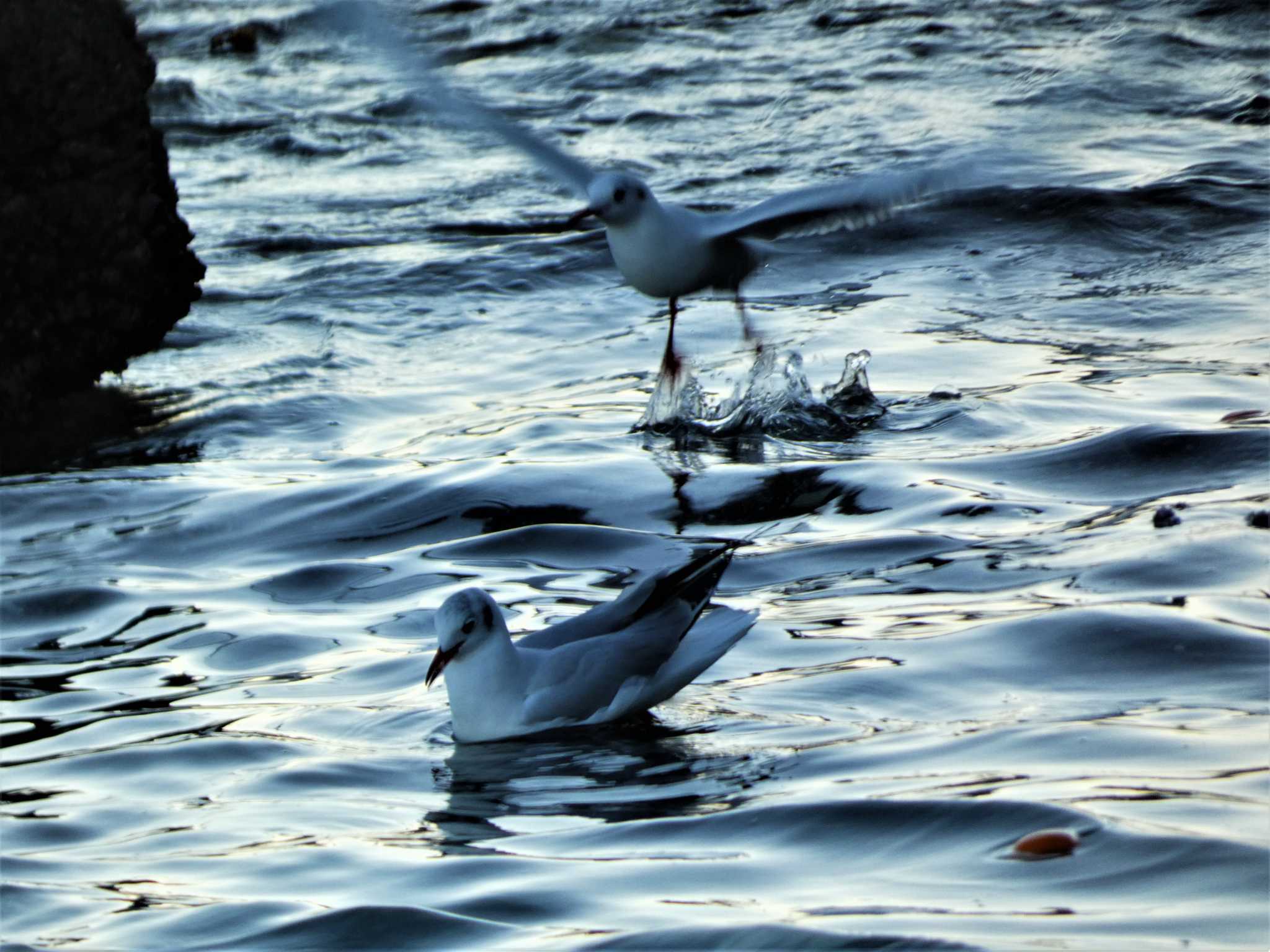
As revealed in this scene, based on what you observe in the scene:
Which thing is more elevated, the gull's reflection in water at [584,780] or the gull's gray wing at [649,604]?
Result: the gull's gray wing at [649,604]

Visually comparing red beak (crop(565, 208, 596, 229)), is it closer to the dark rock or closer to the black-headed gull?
the black-headed gull

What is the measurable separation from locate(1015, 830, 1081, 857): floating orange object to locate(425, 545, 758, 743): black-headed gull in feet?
4.70

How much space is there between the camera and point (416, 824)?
4344mm

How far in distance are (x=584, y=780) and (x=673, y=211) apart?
10.6ft

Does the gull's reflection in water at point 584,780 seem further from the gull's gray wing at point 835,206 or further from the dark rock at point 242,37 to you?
the dark rock at point 242,37

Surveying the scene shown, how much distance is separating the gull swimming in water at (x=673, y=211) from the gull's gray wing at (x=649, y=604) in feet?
5.53

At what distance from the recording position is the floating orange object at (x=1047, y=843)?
365 centimetres

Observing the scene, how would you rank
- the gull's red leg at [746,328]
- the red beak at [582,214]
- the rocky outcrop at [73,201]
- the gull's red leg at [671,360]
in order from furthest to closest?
the rocky outcrop at [73,201], the gull's red leg at [671,360], the gull's red leg at [746,328], the red beak at [582,214]

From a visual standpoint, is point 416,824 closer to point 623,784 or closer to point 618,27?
point 623,784

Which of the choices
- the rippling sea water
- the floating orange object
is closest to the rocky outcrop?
the rippling sea water

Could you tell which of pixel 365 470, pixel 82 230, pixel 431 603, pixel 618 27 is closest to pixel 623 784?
pixel 431 603

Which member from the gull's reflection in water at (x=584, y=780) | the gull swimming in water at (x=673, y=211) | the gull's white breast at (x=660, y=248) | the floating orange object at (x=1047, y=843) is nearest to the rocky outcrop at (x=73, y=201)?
the gull swimming in water at (x=673, y=211)

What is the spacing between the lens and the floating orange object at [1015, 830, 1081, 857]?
12.0 ft

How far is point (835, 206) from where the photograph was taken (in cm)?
661
